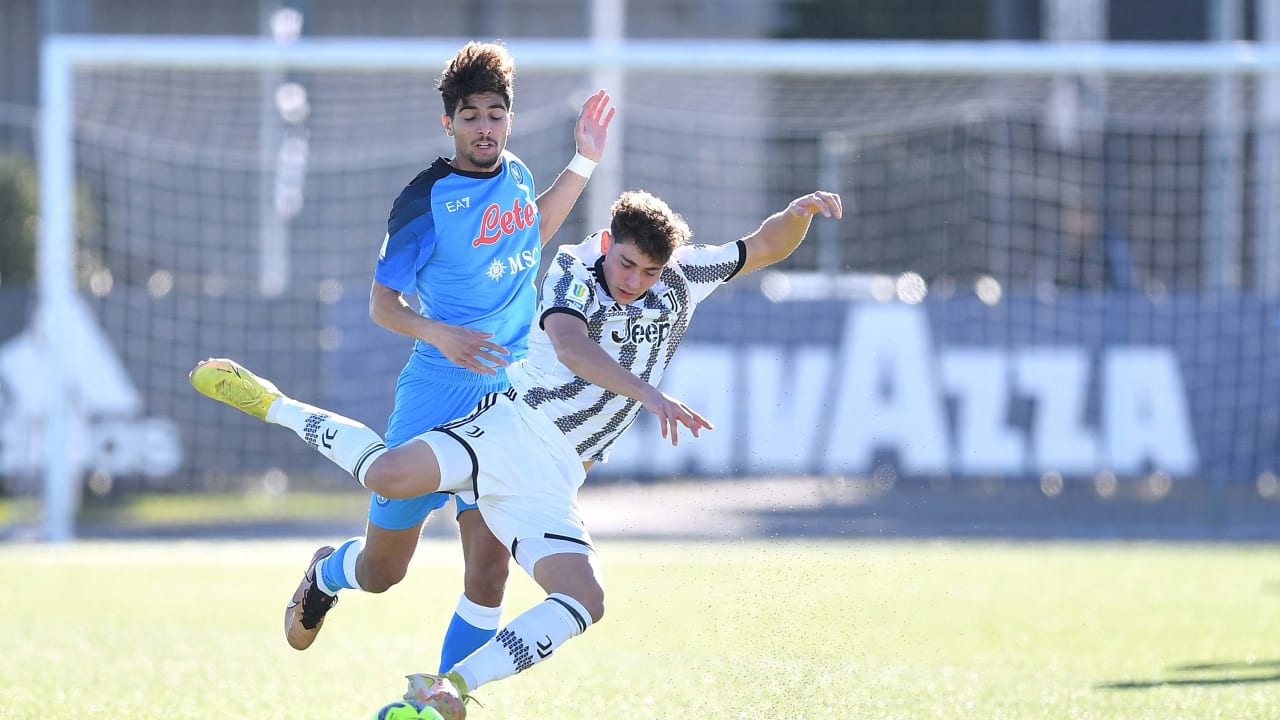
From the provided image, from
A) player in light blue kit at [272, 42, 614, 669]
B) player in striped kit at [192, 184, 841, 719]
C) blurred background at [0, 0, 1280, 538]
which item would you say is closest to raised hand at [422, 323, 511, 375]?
player in light blue kit at [272, 42, 614, 669]

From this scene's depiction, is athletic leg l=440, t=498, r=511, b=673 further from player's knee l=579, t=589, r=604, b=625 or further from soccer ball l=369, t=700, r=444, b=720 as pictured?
soccer ball l=369, t=700, r=444, b=720

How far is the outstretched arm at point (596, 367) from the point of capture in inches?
187

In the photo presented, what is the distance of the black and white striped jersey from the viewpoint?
16.8 feet

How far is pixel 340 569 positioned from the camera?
5.74 metres

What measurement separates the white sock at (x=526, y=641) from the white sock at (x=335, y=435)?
761 mm

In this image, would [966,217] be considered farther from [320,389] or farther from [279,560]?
[279,560]

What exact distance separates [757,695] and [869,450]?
7933mm

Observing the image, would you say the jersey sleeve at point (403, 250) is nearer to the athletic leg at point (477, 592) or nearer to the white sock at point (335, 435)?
the white sock at point (335, 435)

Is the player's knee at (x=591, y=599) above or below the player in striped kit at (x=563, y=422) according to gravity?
below

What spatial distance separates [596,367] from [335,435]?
1040mm

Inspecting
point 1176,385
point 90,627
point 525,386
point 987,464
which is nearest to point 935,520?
point 987,464

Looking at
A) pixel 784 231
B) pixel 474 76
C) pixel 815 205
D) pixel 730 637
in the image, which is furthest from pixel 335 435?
pixel 730 637

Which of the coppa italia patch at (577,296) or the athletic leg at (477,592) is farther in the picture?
the athletic leg at (477,592)

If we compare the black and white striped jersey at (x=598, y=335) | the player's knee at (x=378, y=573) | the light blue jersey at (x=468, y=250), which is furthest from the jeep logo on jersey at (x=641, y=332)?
the player's knee at (x=378, y=573)
